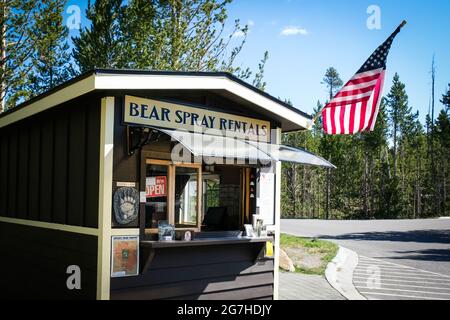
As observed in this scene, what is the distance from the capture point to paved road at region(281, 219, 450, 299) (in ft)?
27.3

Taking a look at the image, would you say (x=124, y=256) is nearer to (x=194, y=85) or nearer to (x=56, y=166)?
(x=56, y=166)

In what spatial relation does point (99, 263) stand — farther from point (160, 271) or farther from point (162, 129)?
point (162, 129)

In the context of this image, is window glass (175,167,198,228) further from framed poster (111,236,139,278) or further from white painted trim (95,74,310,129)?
white painted trim (95,74,310,129)

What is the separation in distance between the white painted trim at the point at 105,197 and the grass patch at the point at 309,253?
6432 mm

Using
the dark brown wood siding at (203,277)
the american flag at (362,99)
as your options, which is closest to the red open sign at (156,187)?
the dark brown wood siding at (203,277)

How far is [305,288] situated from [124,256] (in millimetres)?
4483

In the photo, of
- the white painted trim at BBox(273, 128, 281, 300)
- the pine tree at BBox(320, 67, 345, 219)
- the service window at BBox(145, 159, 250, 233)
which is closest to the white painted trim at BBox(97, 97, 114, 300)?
the service window at BBox(145, 159, 250, 233)

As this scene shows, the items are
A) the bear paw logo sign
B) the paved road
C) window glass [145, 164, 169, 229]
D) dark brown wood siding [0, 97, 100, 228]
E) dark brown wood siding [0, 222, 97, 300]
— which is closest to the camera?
the bear paw logo sign

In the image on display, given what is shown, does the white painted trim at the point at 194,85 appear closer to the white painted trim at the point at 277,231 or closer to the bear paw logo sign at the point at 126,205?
the white painted trim at the point at 277,231

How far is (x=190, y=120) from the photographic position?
575 cm

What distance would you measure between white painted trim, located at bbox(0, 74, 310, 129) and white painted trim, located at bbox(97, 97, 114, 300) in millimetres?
262

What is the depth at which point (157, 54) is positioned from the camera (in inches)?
551

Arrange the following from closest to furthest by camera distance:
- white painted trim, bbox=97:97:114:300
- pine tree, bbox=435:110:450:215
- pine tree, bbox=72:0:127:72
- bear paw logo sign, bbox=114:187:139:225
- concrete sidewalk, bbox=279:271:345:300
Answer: white painted trim, bbox=97:97:114:300 → bear paw logo sign, bbox=114:187:139:225 → concrete sidewalk, bbox=279:271:345:300 → pine tree, bbox=72:0:127:72 → pine tree, bbox=435:110:450:215

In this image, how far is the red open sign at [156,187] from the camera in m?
5.41
